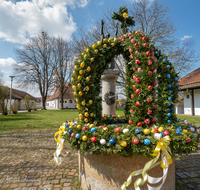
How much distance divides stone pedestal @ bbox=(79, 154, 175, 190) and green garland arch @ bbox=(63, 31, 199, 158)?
221 millimetres

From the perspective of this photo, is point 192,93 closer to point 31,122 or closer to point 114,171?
point 31,122

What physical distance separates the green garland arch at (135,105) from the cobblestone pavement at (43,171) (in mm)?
822

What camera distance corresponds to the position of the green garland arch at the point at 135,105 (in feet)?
7.02

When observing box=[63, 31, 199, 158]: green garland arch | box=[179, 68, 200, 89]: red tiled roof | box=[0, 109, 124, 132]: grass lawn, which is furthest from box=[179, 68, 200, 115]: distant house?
box=[63, 31, 199, 158]: green garland arch

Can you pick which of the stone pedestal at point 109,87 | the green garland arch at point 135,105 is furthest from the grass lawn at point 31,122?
the green garland arch at point 135,105

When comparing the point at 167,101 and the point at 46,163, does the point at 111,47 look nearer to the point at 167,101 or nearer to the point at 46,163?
the point at 167,101

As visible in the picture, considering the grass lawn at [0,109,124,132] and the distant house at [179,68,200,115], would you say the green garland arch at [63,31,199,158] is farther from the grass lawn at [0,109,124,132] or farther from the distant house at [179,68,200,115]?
the distant house at [179,68,200,115]

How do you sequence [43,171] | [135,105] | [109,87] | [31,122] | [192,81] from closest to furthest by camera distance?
[135,105]
[43,171]
[109,87]
[31,122]
[192,81]

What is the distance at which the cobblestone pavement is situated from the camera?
9.84 feet

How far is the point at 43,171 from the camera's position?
361 cm

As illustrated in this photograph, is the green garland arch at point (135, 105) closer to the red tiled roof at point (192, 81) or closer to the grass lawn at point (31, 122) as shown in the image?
the grass lawn at point (31, 122)

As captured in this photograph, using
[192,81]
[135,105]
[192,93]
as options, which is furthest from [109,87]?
[192,93]

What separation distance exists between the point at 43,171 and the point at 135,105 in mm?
2749

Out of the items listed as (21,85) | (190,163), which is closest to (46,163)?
(190,163)
